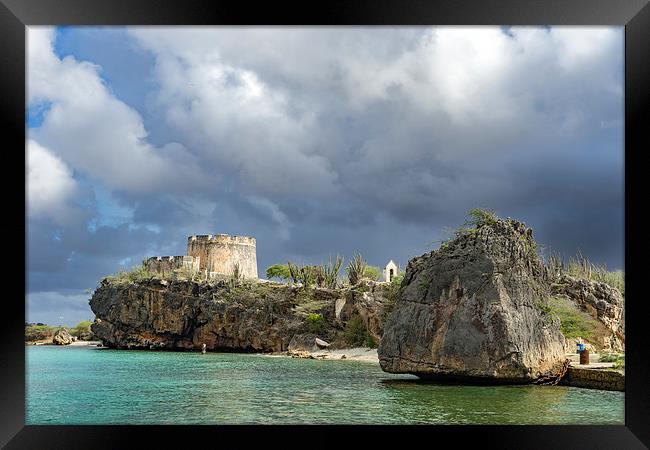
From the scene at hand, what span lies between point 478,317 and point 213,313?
2041cm

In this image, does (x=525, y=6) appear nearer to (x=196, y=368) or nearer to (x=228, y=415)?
(x=228, y=415)

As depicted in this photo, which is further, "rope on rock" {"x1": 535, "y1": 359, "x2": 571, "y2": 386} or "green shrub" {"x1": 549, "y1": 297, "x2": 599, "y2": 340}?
"green shrub" {"x1": 549, "y1": 297, "x2": 599, "y2": 340}

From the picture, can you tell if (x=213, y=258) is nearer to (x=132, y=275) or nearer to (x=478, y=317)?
(x=132, y=275)

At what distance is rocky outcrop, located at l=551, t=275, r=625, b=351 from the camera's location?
1832 cm

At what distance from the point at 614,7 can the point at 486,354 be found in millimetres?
7173

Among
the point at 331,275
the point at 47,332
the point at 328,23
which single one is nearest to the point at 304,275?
the point at 331,275

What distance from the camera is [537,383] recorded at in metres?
11.4

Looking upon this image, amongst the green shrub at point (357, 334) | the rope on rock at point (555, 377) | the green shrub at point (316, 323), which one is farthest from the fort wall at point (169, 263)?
the rope on rock at point (555, 377)

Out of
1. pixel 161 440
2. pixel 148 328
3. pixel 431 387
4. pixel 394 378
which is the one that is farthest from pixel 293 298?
pixel 161 440

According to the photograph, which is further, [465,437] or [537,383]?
[537,383]

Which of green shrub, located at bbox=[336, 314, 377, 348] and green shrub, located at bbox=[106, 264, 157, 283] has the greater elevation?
green shrub, located at bbox=[106, 264, 157, 283]

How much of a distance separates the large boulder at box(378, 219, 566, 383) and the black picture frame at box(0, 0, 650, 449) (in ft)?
19.7

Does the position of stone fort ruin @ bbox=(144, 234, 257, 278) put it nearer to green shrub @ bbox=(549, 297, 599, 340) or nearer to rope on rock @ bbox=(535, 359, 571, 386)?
green shrub @ bbox=(549, 297, 599, 340)

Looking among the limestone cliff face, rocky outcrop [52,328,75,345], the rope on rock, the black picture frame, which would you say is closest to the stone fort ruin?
the limestone cliff face
